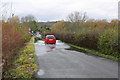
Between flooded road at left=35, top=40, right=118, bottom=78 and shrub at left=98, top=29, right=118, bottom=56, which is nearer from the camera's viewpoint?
flooded road at left=35, top=40, right=118, bottom=78

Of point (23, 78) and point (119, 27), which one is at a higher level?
point (119, 27)

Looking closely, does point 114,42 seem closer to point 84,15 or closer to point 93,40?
point 93,40

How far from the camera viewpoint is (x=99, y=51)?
56.0ft

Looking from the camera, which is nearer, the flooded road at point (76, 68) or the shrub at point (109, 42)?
the flooded road at point (76, 68)

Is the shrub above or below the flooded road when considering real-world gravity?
above

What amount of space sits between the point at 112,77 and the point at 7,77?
12.4 ft

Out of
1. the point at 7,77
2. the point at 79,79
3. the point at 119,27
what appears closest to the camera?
the point at 7,77

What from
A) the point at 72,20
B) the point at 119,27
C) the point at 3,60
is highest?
the point at 72,20

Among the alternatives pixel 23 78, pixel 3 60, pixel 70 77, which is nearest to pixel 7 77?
pixel 23 78

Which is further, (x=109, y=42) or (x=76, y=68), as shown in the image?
(x=109, y=42)

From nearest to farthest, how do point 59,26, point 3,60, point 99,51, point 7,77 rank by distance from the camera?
point 3,60
point 7,77
point 99,51
point 59,26

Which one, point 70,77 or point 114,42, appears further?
point 114,42

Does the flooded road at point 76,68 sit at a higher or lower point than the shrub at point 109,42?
lower

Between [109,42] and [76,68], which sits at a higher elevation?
[109,42]
